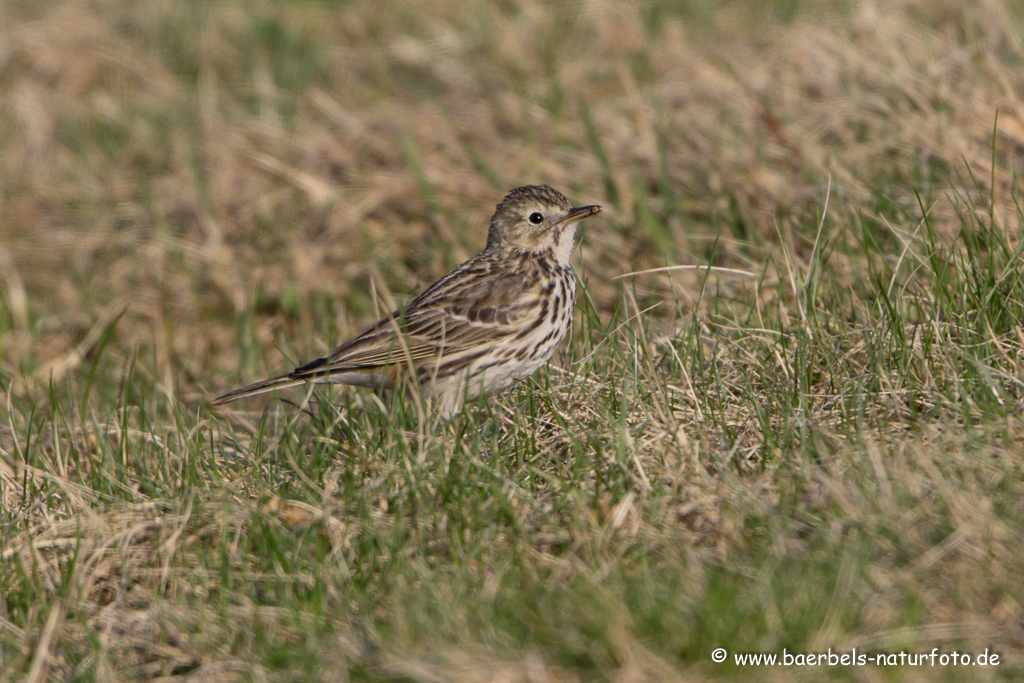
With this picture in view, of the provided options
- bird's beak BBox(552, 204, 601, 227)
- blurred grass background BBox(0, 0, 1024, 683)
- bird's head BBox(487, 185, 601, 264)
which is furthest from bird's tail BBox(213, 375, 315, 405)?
bird's beak BBox(552, 204, 601, 227)

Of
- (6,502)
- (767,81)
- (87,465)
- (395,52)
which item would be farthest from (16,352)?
(767,81)

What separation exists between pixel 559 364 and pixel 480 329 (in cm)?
50

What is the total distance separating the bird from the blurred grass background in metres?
0.32

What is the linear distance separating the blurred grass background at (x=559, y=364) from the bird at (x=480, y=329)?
12.4 inches

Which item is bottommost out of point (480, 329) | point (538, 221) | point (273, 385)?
point (273, 385)

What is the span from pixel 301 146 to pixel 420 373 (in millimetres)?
4642

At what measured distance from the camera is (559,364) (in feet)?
20.1

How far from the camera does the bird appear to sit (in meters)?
5.75

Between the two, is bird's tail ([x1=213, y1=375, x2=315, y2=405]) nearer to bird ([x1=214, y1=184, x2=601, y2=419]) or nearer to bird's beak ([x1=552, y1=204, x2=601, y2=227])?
bird ([x1=214, y1=184, x2=601, y2=419])

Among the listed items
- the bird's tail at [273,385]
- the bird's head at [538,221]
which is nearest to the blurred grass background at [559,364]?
the bird's tail at [273,385]

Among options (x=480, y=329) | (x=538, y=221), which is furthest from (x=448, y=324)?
(x=538, y=221)

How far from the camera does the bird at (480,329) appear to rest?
5.75 metres

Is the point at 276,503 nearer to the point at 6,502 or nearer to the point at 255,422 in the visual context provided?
the point at 6,502

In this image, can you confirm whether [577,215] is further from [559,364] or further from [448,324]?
[448,324]
